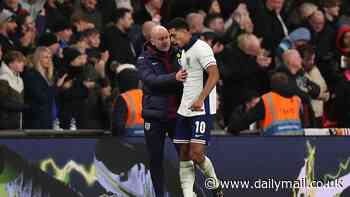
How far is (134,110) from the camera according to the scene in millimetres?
13594

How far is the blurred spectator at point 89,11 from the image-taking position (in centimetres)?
1722

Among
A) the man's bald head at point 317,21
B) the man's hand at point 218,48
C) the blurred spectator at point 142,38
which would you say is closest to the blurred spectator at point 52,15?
the blurred spectator at point 142,38

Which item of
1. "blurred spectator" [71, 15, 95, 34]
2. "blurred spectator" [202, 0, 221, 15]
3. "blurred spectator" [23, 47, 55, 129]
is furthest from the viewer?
"blurred spectator" [202, 0, 221, 15]

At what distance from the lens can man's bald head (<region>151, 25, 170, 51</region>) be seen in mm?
12430

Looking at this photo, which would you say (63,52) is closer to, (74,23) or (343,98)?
(74,23)

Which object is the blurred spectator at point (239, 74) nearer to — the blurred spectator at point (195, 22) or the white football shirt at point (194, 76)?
the blurred spectator at point (195, 22)

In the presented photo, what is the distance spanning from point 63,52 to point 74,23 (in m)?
1.18

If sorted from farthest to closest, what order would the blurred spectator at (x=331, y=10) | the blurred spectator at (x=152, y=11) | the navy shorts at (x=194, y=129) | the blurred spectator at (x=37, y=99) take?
the blurred spectator at (x=331, y=10) → the blurred spectator at (x=152, y=11) → the blurred spectator at (x=37, y=99) → the navy shorts at (x=194, y=129)

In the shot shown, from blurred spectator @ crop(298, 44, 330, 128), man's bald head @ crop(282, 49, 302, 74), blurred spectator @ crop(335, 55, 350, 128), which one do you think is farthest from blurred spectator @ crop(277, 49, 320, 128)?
blurred spectator @ crop(335, 55, 350, 128)

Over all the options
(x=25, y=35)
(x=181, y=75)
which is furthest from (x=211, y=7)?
(x=181, y=75)

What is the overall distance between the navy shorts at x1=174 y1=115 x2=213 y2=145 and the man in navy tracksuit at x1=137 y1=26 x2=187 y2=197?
0.60ft

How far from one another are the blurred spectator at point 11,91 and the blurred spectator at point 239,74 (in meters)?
3.25

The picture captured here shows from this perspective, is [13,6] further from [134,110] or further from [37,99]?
[134,110]

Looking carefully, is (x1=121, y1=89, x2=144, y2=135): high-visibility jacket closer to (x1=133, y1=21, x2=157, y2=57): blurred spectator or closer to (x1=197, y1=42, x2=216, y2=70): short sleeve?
(x1=197, y1=42, x2=216, y2=70): short sleeve
